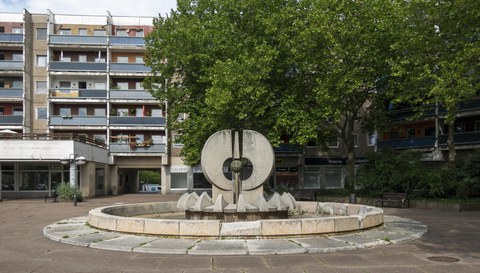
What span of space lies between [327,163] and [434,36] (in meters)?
28.6

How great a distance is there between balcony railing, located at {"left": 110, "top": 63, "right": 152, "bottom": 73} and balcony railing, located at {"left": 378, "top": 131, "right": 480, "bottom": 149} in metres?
26.4

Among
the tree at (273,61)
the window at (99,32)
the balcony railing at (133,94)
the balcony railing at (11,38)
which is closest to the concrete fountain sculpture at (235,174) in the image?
the tree at (273,61)

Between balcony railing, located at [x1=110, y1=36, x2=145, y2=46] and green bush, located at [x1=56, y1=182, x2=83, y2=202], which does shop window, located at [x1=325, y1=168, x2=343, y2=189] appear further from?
green bush, located at [x1=56, y1=182, x2=83, y2=202]

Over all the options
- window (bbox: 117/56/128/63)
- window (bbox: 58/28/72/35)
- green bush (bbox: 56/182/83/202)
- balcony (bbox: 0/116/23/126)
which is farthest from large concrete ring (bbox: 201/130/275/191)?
window (bbox: 58/28/72/35)

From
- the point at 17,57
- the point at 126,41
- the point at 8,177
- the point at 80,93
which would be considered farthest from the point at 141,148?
the point at 17,57

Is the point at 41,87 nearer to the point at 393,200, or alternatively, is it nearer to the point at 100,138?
the point at 100,138

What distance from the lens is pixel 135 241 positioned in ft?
37.4

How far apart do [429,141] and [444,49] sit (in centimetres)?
2285

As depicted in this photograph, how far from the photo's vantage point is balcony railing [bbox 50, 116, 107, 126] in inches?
1790

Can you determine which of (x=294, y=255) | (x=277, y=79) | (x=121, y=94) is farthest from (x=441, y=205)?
(x=121, y=94)

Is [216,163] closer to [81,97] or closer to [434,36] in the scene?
[434,36]

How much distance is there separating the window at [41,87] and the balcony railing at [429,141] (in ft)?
119

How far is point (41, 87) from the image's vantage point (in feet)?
157

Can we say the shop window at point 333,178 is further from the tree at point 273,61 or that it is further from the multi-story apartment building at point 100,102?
the tree at point 273,61
